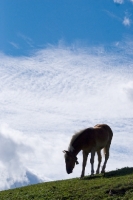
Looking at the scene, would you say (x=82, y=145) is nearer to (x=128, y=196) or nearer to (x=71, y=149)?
(x=71, y=149)

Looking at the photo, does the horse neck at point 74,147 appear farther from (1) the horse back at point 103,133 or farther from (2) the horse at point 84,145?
(1) the horse back at point 103,133

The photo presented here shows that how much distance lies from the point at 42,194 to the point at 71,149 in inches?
207

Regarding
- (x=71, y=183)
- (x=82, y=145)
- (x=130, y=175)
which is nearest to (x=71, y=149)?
(x=82, y=145)

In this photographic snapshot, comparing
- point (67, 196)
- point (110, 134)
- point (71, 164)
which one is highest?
point (110, 134)

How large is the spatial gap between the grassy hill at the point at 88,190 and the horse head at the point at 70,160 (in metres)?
1.74

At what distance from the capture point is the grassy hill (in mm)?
20609

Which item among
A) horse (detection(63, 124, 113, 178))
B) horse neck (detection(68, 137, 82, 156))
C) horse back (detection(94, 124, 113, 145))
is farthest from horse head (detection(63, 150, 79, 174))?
horse back (detection(94, 124, 113, 145))

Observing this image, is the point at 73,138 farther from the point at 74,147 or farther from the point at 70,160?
the point at 70,160

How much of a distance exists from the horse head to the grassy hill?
1.74 meters

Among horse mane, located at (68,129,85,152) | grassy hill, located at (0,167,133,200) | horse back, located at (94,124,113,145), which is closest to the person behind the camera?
grassy hill, located at (0,167,133,200)

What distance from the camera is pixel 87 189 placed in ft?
71.8

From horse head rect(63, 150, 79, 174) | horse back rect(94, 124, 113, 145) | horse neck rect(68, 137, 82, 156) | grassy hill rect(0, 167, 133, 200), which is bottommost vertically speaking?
grassy hill rect(0, 167, 133, 200)

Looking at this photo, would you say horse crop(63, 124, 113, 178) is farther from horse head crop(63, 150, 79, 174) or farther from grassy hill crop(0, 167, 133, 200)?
grassy hill crop(0, 167, 133, 200)

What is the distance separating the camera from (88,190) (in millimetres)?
21672
